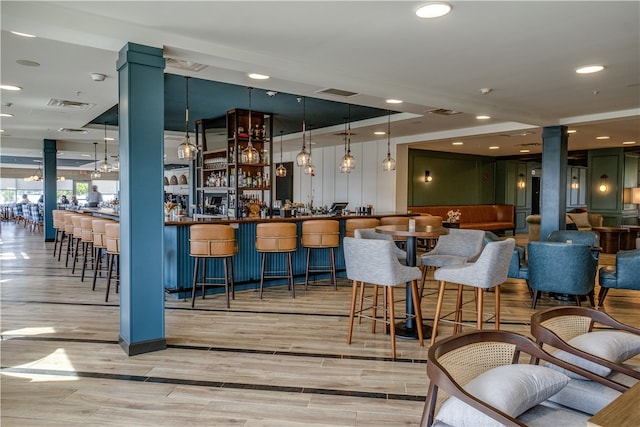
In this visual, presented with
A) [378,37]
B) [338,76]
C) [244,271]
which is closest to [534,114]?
[338,76]

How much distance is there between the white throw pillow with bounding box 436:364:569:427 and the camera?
5.46ft

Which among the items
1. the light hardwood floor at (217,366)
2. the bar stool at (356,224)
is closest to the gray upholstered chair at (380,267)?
the light hardwood floor at (217,366)

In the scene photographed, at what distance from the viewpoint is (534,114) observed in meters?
7.04

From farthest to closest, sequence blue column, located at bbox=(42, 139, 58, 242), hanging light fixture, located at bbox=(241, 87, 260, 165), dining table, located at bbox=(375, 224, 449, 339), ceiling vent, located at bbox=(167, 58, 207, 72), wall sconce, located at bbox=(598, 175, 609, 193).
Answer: wall sconce, located at bbox=(598, 175, 609, 193)
blue column, located at bbox=(42, 139, 58, 242)
hanging light fixture, located at bbox=(241, 87, 260, 165)
ceiling vent, located at bbox=(167, 58, 207, 72)
dining table, located at bbox=(375, 224, 449, 339)

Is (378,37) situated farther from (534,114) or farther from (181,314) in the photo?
(534,114)

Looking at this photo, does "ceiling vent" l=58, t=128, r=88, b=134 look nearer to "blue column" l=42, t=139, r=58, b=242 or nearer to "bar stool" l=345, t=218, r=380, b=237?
"blue column" l=42, t=139, r=58, b=242

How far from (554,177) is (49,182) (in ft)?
38.9

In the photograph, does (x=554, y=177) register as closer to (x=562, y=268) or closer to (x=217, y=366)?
(x=562, y=268)

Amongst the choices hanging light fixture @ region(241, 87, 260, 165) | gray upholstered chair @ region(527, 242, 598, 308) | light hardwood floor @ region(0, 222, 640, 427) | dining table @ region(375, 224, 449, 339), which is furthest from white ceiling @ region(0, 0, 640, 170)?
light hardwood floor @ region(0, 222, 640, 427)

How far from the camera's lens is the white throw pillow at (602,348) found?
2125mm

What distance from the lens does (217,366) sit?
11.4 feet

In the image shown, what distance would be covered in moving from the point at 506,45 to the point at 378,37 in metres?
1.14

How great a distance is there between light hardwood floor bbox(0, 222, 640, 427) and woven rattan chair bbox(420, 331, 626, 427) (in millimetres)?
832

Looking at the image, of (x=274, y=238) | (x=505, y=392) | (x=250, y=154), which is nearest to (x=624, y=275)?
(x=274, y=238)
